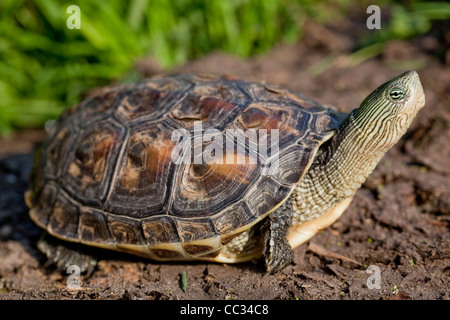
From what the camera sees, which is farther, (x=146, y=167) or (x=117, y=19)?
(x=117, y=19)

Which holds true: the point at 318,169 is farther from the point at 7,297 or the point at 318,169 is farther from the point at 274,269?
the point at 7,297

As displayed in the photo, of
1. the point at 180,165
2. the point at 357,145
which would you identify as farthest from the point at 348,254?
the point at 180,165

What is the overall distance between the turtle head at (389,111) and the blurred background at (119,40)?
3217 mm

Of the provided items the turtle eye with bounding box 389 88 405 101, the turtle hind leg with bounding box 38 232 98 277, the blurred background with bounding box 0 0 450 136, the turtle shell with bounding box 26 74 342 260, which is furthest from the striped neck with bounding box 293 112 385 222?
the blurred background with bounding box 0 0 450 136

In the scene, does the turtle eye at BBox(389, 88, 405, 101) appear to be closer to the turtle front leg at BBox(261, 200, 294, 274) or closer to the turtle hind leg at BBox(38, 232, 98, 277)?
the turtle front leg at BBox(261, 200, 294, 274)

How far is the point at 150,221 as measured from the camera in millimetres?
3193

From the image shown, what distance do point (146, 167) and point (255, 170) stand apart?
35.0 inches

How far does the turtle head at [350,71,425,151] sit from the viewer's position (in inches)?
117

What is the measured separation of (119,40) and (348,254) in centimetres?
456

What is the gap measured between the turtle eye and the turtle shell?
523mm

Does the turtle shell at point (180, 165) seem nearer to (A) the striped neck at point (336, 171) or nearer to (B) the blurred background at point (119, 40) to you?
(A) the striped neck at point (336, 171)
